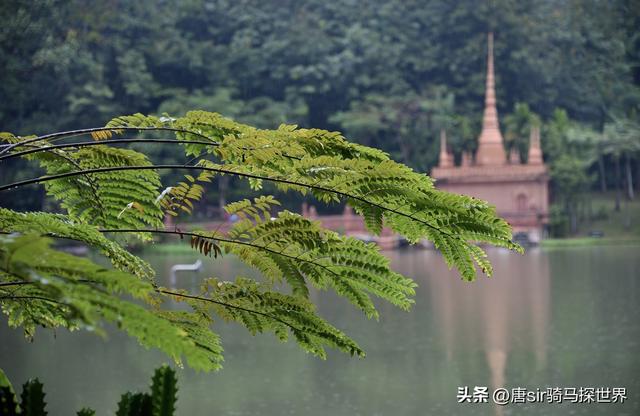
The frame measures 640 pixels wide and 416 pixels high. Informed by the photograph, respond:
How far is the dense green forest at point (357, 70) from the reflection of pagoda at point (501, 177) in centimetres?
68

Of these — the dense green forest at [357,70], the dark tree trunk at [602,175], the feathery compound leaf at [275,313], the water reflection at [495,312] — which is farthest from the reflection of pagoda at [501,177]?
the feathery compound leaf at [275,313]

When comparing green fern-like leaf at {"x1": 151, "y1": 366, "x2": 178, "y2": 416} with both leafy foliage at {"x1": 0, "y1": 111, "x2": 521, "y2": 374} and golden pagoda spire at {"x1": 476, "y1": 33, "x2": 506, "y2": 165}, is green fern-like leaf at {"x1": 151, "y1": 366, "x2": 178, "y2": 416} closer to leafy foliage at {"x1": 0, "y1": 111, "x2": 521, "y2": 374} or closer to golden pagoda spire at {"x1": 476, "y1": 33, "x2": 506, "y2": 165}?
leafy foliage at {"x1": 0, "y1": 111, "x2": 521, "y2": 374}

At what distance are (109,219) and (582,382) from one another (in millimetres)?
6169

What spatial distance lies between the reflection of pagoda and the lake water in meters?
14.4

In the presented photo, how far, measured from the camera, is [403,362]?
10.3m

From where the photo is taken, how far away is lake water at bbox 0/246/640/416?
8.29 m

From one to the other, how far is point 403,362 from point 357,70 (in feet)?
84.2

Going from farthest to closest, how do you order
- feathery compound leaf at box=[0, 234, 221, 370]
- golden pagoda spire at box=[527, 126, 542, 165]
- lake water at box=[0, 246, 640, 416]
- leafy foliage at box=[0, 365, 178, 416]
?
golden pagoda spire at box=[527, 126, 542, 165], lake water at box=[0, 246, 640, 416], leafy foliage at box=[0, 365, 178, 416], feathery compound leaf at box=[0, 234, 221, 370]

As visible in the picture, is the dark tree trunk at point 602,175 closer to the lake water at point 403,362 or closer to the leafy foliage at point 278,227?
the lake water at point 403,362

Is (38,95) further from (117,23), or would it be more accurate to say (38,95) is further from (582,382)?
(582,382)

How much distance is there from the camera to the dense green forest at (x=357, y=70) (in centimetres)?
3200

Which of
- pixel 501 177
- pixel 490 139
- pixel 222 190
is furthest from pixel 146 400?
pixel 490 139

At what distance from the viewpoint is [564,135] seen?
3250cm

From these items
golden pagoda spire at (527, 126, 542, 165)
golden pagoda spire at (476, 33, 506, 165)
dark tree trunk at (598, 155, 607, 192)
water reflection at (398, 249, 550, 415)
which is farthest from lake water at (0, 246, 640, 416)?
dark tree trunk at (598, 155, 607, 192)
